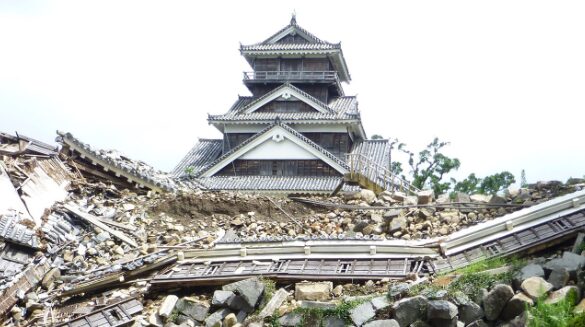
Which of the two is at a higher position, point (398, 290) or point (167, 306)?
point (398, 290)

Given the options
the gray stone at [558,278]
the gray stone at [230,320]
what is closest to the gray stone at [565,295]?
the gray stone at [558,278]

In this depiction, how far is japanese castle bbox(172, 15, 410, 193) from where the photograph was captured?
22.4 m

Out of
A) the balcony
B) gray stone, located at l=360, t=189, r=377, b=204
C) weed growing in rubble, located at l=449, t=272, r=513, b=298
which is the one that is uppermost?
the balcony

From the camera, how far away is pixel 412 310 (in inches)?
264

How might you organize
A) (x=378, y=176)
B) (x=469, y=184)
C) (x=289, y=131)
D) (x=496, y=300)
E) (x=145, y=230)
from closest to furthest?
(x=496, y=300) < (x=145, y=230) < (x=378, y=176) < (x=289, y=131) < (x=469, y=184)

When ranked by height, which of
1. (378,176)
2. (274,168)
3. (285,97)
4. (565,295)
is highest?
(285,97)

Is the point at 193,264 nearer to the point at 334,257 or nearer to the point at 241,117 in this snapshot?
the point at 334,257

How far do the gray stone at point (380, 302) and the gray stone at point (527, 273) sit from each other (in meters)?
1.66

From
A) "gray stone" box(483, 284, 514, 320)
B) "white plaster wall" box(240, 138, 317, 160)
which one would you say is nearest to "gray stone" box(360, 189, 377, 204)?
"gray stone" box(483, 284, 514, 320)

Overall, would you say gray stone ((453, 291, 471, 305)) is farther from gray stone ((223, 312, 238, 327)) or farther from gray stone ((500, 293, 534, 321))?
gray stone ((223, 312, 238, 327))

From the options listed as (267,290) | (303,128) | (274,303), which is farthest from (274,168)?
(274,303)

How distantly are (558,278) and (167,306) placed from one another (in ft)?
18.0

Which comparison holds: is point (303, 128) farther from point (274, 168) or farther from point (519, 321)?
point (519, 321)

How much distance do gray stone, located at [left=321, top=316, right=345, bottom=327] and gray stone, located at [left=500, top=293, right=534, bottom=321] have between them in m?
2.00
